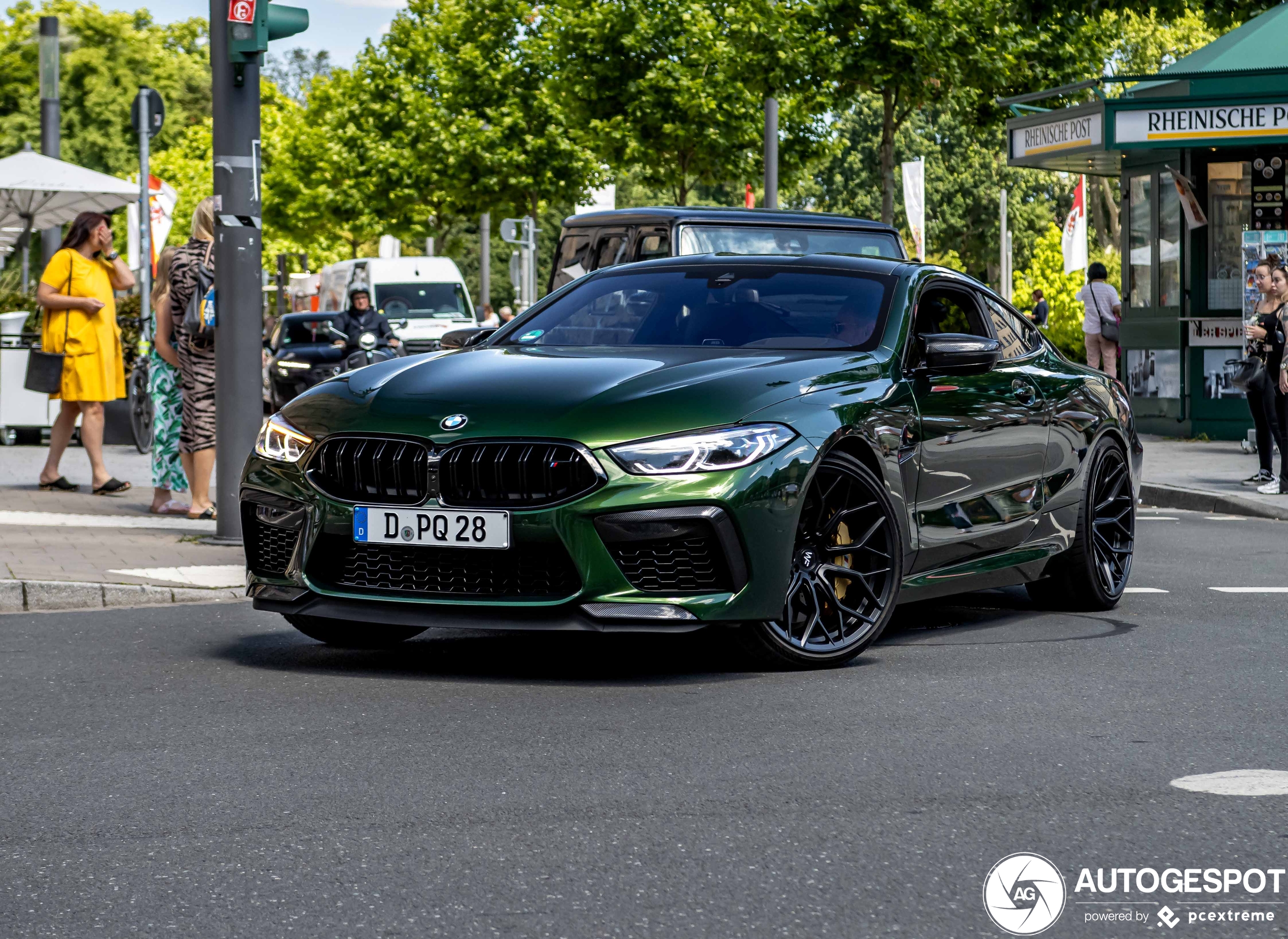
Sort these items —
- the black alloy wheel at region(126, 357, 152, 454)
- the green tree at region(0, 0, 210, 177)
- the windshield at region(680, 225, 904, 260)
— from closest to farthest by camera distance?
the windshield at region(680, 225, 904, 260)
the black alloy wheel at region(126, 357, 152, 454)
the green tree at region(0, 0, 210, 177)

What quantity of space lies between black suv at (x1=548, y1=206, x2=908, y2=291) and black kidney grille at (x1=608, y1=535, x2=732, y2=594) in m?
7.77

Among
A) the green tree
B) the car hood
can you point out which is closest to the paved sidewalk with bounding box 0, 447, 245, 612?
the car hood

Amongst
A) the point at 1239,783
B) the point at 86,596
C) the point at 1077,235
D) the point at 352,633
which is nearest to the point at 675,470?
the point at 352,633

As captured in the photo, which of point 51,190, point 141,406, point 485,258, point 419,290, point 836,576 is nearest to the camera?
point 836,576

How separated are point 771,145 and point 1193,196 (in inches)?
177

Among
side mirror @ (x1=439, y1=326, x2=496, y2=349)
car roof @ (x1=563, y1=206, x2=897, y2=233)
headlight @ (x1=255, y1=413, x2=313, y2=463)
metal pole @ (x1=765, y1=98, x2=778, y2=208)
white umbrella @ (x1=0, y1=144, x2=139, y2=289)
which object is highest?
metal pole @ (x1=765, y1=98, x2=778, y2=208)

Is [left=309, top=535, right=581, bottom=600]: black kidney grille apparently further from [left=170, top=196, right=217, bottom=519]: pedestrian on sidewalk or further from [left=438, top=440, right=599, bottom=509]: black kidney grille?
[left=170, top=196, right=217, bottom=519]: pedestrian on sidewalk

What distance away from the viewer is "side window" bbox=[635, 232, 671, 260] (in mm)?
13938

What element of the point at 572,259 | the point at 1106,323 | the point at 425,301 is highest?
the point at 425,301

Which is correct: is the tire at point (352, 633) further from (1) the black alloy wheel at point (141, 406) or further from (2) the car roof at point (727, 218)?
(1) the black alloy wheel at point (141, 406)

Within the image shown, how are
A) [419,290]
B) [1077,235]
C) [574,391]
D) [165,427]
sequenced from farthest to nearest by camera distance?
1. [419,290]
2. [1077,235]
3. [165,427]
4. [574,391]

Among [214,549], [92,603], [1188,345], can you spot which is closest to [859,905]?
[92,603]

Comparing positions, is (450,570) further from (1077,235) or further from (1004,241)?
(1004,241)

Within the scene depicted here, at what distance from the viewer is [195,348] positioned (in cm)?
1150
